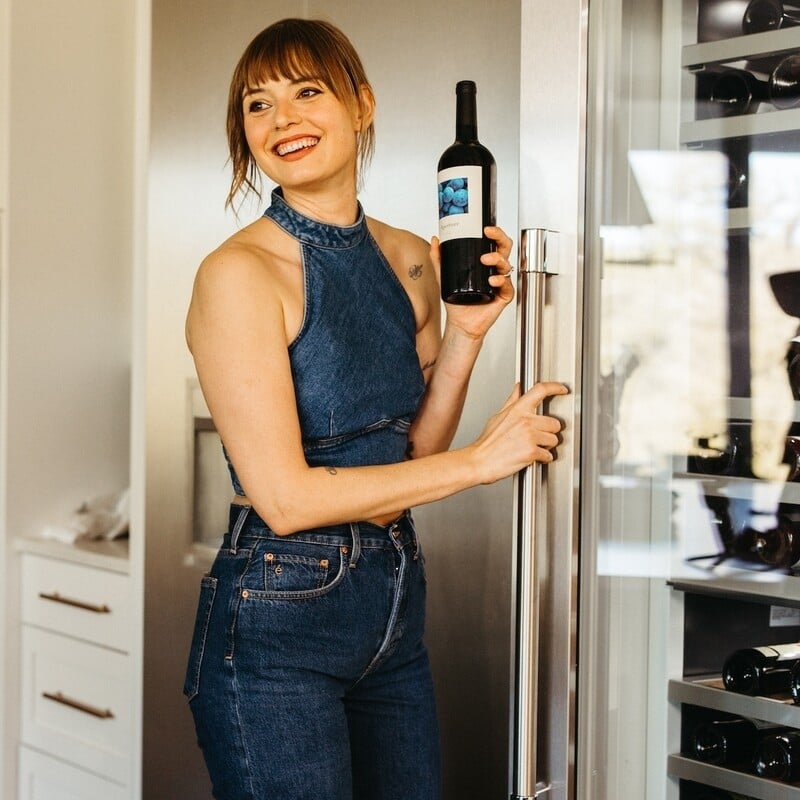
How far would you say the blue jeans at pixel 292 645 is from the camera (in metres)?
1.23

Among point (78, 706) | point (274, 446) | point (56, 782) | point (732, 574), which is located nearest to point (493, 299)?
point (274, 446)

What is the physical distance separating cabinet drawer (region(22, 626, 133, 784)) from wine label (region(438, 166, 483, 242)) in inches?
61.7

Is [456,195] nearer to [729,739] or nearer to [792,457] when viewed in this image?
[792,457]

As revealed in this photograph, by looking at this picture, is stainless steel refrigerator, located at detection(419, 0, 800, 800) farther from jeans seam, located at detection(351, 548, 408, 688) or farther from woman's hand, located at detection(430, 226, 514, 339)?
jeans seam, located at detection(351, 548, 408, 688)

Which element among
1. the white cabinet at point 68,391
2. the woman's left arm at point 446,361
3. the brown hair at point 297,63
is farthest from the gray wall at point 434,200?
the white cabinet at point 68,391

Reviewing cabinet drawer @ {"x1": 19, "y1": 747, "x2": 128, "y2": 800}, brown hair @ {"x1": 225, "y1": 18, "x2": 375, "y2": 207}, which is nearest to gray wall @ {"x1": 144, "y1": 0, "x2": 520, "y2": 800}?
brown hair @ {"x1": 225, "y1": 18, "x2": 375, "y2": 207}

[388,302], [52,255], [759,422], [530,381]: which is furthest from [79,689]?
[759,422]

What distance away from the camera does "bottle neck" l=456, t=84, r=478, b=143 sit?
4.02ft

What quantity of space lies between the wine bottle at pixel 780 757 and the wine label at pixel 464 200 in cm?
58

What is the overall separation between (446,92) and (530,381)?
1.89 feet

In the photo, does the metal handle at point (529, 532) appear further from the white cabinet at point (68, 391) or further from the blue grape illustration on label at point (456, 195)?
the white cabinet at point (68, 391)

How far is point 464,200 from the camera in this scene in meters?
1.18

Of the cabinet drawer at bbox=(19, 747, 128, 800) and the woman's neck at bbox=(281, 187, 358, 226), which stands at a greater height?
the woman's neck at bbox=(281, 187, 358, 226)

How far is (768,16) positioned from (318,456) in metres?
0.65
